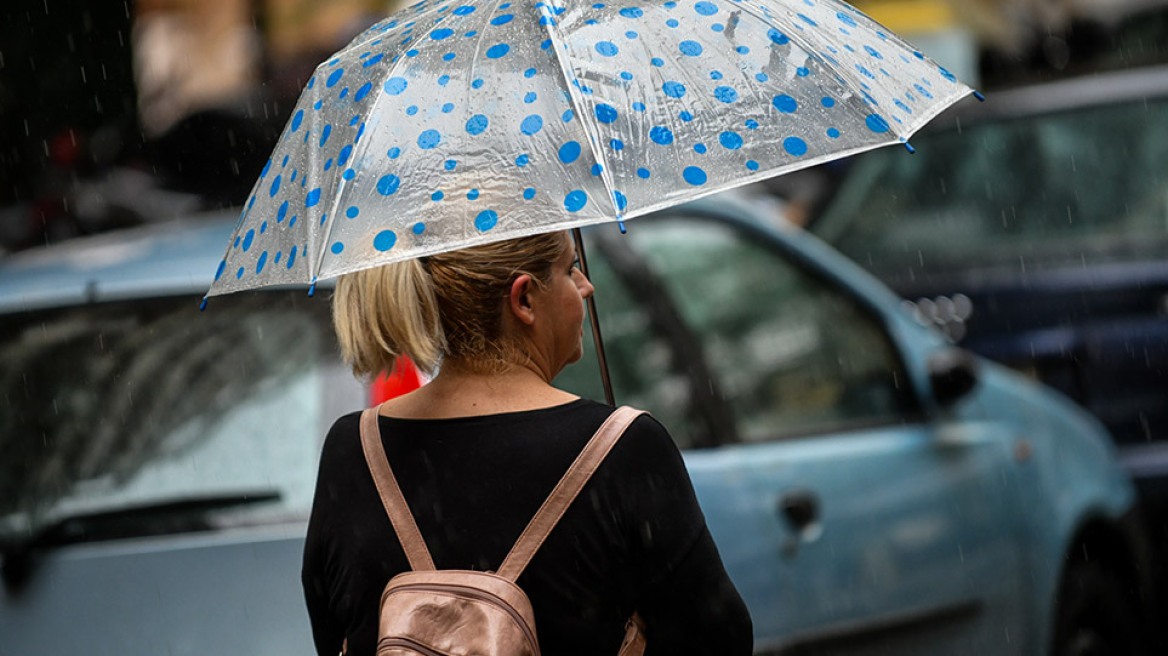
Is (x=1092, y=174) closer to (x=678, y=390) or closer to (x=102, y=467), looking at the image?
(x=678, y=390)

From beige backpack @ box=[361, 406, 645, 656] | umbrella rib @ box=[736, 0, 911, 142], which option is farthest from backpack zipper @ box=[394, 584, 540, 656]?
umbrella rib @ box=[736, 0, 911, 142]

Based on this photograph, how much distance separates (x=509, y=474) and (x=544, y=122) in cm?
53

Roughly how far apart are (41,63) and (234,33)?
3.91m

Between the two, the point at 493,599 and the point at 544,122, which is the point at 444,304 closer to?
the point at 544,122

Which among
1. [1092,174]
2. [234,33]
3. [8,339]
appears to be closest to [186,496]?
[8,339]

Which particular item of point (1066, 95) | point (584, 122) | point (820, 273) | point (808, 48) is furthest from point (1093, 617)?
point (1066, 95)

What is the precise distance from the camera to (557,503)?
1.92 m

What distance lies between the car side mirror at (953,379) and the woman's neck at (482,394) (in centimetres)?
242

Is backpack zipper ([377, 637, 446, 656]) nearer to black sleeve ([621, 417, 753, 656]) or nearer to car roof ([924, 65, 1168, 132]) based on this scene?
black sleeve ([621, 417, 753, 656])

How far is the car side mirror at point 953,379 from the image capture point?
13.9 feet

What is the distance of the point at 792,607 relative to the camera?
3791 mm

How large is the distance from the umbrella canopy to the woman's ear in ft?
0.30

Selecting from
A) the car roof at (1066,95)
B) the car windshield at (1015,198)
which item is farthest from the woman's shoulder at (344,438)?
the car roof at (1066,95)

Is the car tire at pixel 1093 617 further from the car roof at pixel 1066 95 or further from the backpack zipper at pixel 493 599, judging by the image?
the car roof at pixel 1066 95
